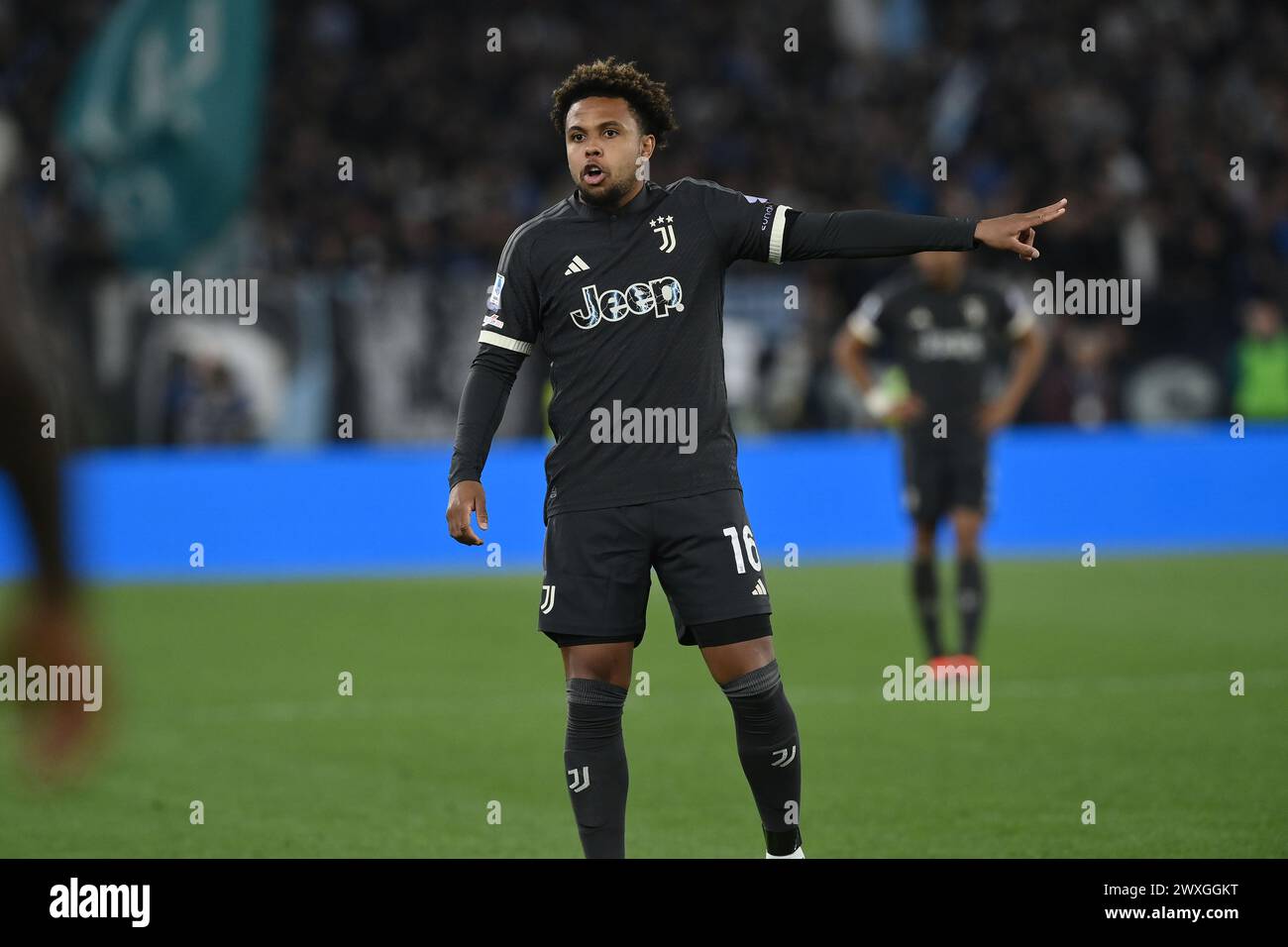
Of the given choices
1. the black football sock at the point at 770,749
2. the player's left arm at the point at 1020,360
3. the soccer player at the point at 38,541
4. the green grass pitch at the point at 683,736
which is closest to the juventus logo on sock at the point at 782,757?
the black football sock at the point at 770,749

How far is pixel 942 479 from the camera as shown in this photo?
1034 centimetres

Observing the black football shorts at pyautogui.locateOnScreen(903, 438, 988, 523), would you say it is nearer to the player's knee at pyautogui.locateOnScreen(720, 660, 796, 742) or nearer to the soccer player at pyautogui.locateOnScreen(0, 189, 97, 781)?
the player's knee at pyautogui.locateOnScreen(720, 660, 796, 742)

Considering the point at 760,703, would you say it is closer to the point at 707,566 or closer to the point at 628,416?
the point at 707,566

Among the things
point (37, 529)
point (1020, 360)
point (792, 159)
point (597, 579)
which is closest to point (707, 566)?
point (597, 579)

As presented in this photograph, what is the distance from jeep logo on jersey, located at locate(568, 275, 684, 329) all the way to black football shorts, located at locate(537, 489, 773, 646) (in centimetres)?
54

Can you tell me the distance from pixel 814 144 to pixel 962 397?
620 inches

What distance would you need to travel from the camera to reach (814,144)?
25562mm

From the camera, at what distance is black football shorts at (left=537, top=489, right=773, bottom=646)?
16.8ft

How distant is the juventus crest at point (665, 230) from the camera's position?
522cm

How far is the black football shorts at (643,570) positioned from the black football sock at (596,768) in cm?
16

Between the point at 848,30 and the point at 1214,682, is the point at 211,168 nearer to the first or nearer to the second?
the point at 848,30

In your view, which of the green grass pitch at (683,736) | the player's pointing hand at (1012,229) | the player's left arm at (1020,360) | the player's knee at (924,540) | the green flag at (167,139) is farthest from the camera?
the green flag at (167,139)

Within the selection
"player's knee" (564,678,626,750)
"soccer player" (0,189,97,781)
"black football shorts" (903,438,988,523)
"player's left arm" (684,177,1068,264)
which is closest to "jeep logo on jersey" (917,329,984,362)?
"black football shorts" (903,438,988,523)

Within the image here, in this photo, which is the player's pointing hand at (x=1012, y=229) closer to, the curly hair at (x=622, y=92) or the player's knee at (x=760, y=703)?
the curly hair at (x=622, y=92)
